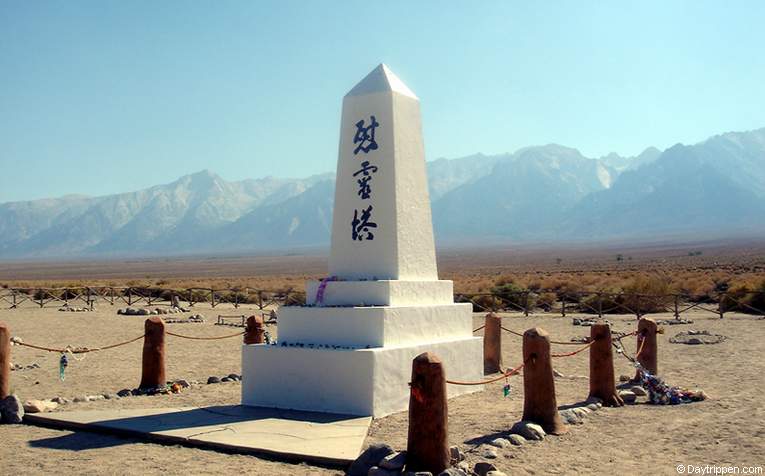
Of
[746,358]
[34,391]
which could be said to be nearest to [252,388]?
[34,391]

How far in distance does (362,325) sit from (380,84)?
3.66 m

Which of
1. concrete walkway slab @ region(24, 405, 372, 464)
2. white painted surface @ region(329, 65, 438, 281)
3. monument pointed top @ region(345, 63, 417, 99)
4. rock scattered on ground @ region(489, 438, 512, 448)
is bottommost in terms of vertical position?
concrete walkway slab @ region(24, 405, 372, 464)

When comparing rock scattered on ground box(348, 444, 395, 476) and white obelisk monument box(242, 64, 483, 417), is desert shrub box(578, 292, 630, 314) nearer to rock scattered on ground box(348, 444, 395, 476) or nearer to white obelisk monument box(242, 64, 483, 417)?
white obelisk monument box(242, 64, 483, 417)

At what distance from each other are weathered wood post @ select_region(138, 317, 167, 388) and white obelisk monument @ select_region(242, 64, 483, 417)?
205 cm

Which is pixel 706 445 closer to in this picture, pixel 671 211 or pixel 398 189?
pixel 398 189

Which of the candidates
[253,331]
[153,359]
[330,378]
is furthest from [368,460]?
[253,331]

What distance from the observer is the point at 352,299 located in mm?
10820

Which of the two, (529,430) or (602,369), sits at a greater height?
(602,369)

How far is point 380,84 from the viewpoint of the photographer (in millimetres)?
11477

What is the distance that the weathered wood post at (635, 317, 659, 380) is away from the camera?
39.4 feet

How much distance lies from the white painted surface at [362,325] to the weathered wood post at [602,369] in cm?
223

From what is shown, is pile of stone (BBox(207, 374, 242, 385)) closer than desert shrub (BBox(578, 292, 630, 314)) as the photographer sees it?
Yes

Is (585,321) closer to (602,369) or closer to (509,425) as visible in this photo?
(602,369)

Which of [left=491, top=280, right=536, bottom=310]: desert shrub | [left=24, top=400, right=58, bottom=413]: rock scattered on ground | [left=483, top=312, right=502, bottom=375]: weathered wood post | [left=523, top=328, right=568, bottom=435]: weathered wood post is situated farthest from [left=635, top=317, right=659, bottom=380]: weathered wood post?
[left=491, top=280, right=536, bottom=310]: desert shrub
